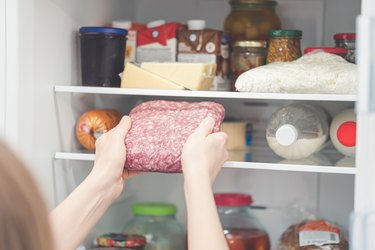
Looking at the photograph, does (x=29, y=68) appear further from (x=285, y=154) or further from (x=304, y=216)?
(x=304, y=216)

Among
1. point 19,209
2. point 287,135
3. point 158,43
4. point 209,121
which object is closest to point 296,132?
point 287,135

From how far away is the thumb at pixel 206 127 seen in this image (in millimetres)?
1397

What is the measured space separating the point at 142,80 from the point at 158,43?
0.69 feet

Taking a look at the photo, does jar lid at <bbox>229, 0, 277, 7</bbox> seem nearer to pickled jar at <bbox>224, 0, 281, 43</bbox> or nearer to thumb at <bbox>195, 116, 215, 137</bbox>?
pickled jar at <bbox>224, 0, 281, 43</bbox>

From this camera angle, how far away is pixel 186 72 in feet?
4.96

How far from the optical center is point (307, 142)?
1.50m

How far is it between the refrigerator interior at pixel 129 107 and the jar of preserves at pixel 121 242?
0.09 metres

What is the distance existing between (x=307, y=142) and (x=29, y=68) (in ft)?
1.91

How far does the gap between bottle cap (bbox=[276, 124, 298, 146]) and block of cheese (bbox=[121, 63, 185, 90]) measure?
223mm

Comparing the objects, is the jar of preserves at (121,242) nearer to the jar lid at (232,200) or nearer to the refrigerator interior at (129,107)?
the refrigerator interior at (129,107)

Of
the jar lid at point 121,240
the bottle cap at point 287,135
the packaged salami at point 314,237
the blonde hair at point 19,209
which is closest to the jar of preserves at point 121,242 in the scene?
the jar lid at point 121,240

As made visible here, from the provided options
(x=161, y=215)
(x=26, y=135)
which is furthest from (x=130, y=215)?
(x=26, y=135)

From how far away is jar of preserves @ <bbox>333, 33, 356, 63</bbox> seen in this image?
1.58 meters

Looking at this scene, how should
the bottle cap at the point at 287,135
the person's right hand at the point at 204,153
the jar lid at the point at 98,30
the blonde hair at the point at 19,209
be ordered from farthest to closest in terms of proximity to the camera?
the jar lid at the point at 98,30, the bottle cap at the point at 287,135, the person's right hand at the point at 204,153, the blonde hair at the point at 19,209
